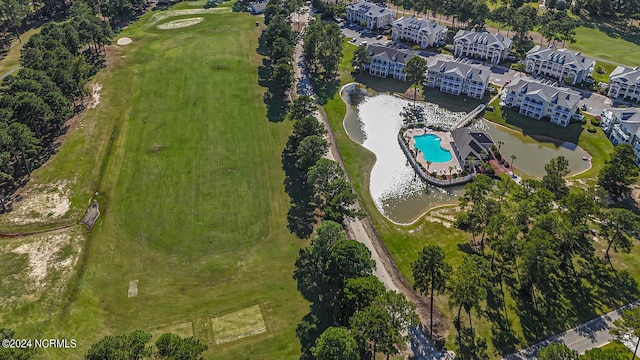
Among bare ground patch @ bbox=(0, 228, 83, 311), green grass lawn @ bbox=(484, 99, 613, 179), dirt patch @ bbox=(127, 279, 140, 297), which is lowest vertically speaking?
dirt patch @ bbox=(127, 279, 140, 297)

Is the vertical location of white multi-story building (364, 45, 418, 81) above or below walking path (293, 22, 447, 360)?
above

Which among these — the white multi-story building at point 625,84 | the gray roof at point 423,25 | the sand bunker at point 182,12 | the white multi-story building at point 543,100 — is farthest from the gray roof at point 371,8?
the white multi-story building at point 625,84

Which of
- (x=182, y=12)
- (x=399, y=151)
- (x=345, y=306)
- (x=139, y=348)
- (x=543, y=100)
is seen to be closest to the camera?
(x=139, y=348)

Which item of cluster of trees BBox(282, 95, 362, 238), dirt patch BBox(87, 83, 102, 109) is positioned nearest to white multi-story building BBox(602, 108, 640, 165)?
cluster of trees BBox(282, 95, 362, 238)

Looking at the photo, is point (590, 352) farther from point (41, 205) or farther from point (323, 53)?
point (323, 53)

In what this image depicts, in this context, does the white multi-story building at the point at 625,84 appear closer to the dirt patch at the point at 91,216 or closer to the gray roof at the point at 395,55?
the gray roof at the point at 395,55

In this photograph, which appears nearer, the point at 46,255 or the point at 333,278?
the point at 333,278

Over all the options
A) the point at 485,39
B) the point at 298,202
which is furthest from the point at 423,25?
the point at 298,202

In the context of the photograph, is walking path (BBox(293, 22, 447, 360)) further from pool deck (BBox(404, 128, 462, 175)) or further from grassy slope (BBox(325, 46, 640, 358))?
pool deck (BBox(404, 128, 462, 175))
